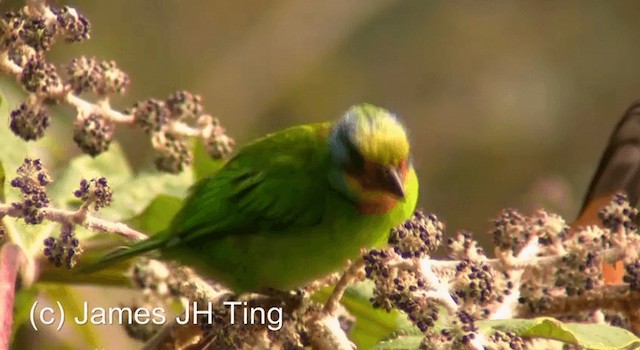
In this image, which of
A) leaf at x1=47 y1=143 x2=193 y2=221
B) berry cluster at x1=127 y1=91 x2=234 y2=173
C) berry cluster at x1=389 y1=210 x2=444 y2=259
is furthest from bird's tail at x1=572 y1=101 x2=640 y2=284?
leaf at x1=47 y1=143 x2=193 y2=221

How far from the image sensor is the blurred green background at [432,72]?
4508 mm

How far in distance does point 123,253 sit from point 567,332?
68 cm

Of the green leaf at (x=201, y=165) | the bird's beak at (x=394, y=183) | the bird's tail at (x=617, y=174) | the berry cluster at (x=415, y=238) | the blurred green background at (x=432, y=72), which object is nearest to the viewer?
the berry cluster at (x=415, y=238)

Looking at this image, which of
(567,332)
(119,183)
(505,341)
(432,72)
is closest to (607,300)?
(567,332)

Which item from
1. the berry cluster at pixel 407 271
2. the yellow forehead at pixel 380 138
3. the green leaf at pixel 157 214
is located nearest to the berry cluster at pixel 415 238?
the berry cluster at pixel 407 271

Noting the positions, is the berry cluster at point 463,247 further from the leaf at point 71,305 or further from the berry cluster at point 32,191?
the leaf at point 71,305

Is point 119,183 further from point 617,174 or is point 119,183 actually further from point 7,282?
point 617,174

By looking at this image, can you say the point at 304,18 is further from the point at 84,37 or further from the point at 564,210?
the point at 84,37

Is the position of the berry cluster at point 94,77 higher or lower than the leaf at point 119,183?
lower

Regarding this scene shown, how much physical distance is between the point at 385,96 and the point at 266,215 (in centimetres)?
342

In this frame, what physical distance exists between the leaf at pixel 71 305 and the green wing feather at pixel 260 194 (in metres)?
0.20

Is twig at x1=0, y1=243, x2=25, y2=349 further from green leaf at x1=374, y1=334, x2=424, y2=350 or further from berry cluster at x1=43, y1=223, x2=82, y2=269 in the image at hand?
green leaf at x1=374, y1=334, x2=424, y2=350

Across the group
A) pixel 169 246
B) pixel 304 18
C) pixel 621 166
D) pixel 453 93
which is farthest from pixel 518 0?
pixel 169 246

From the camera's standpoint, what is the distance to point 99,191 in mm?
1174
